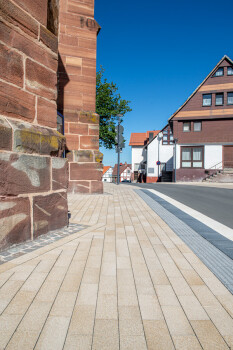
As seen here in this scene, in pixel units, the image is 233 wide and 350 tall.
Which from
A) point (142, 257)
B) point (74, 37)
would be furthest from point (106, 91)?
point (142, 257)

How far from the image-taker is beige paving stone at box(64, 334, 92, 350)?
1322mm

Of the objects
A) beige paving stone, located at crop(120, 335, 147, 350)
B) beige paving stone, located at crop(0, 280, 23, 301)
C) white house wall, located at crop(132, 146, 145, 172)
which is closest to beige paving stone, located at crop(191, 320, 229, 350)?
beige paving stone, located at crop(120, 335, 147, 350)

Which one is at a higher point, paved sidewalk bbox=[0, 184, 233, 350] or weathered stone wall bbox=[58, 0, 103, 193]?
weathered stone wall bbox=[58, 0, 103, 193]

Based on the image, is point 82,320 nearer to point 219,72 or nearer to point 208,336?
point 208,336

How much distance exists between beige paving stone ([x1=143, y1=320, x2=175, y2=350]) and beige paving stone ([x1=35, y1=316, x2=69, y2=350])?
53 cm

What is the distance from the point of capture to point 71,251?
277 cm

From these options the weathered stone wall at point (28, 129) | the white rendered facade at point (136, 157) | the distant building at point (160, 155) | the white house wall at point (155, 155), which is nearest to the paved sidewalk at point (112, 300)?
the weathered stone wall at point (28, 129)

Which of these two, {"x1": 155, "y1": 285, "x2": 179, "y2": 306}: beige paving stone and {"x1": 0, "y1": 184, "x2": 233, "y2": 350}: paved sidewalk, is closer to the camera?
{"x1": 0, "y1": 184, "x2": 233, "y2": 350}: paved sidewalk

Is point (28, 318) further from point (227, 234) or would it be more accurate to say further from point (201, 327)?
point (227, 234)

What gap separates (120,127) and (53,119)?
1090 centimetres

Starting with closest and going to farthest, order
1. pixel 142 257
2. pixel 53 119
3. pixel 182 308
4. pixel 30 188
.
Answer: pixel 182 308 < pixel 142 257 < pixel 30 188 < pixel 53 119

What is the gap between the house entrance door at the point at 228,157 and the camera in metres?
24.1

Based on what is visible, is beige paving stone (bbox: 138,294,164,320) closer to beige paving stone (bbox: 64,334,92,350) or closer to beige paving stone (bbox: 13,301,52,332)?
beige paving stone (bbox: 64,334,92,350)

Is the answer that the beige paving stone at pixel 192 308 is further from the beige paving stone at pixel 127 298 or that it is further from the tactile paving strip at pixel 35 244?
the tactile paving strip at pixel 35 244
